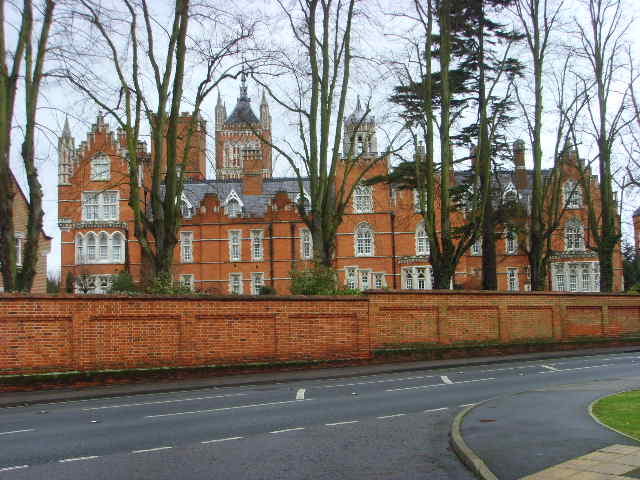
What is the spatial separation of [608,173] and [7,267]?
91.7 feet

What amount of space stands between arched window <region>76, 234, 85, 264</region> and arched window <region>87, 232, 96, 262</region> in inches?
19.4

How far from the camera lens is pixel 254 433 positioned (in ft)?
36.0

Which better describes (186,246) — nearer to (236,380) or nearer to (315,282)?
(315,282)

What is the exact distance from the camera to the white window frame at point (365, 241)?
201 ft

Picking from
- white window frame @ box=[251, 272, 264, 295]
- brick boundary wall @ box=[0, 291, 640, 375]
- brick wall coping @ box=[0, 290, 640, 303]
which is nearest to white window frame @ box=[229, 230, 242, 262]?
white window frame @ box=[251, 272, 264, 295]

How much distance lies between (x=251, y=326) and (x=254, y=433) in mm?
11316

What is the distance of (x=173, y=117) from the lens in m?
23.3

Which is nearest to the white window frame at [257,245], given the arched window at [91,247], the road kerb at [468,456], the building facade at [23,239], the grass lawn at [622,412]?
the arched window at [91,247]

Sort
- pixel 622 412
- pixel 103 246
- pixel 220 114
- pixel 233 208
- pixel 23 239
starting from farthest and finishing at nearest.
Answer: pixel 220 114 → pixel 233 208 → pixel 103 246 → pixel 23 239 → pixel 622 412

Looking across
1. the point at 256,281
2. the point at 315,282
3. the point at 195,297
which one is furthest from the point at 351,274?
the point at 195,297

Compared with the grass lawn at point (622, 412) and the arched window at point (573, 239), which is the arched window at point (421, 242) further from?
the grass lawn at point (622, 412)

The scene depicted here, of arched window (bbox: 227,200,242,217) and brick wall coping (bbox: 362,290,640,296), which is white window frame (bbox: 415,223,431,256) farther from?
brick wall coping (bbox: 362,290,640,296)

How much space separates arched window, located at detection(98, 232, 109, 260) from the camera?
5684cm

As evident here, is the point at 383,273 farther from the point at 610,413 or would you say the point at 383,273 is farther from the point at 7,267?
the point at 610,413
